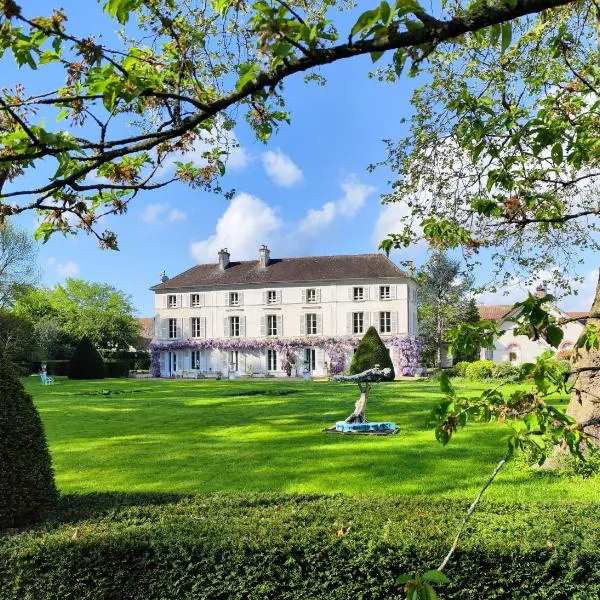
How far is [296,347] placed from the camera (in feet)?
142

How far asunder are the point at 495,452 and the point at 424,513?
6386 millimetres

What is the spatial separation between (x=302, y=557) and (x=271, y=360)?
40.5m

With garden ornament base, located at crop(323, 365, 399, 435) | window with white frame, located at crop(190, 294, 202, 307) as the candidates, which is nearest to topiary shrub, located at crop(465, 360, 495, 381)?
garden ornament base, located at crop(323, 365, 399, 435)

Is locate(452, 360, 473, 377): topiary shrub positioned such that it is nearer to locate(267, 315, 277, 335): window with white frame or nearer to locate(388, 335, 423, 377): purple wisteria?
locate(388, 335, 423, 377): purple wisteria

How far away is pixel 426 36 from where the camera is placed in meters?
2.14

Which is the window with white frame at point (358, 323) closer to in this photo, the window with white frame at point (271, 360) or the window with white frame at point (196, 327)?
the window with white frame at point (271, 360)

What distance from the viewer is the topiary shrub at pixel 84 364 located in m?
39.7

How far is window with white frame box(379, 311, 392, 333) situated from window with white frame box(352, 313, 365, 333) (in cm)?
137

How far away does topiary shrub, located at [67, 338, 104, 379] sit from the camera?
3969 cm

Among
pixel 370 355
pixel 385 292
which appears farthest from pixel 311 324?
pixel 370 355

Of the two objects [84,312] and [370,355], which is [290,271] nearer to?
[370,355]

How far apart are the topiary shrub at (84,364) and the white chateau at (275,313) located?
20.3 feet

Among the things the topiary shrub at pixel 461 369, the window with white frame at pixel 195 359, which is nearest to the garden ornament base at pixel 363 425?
the topiary shrub at pixel 461 369

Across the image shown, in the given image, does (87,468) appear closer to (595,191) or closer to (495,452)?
(495,452)
